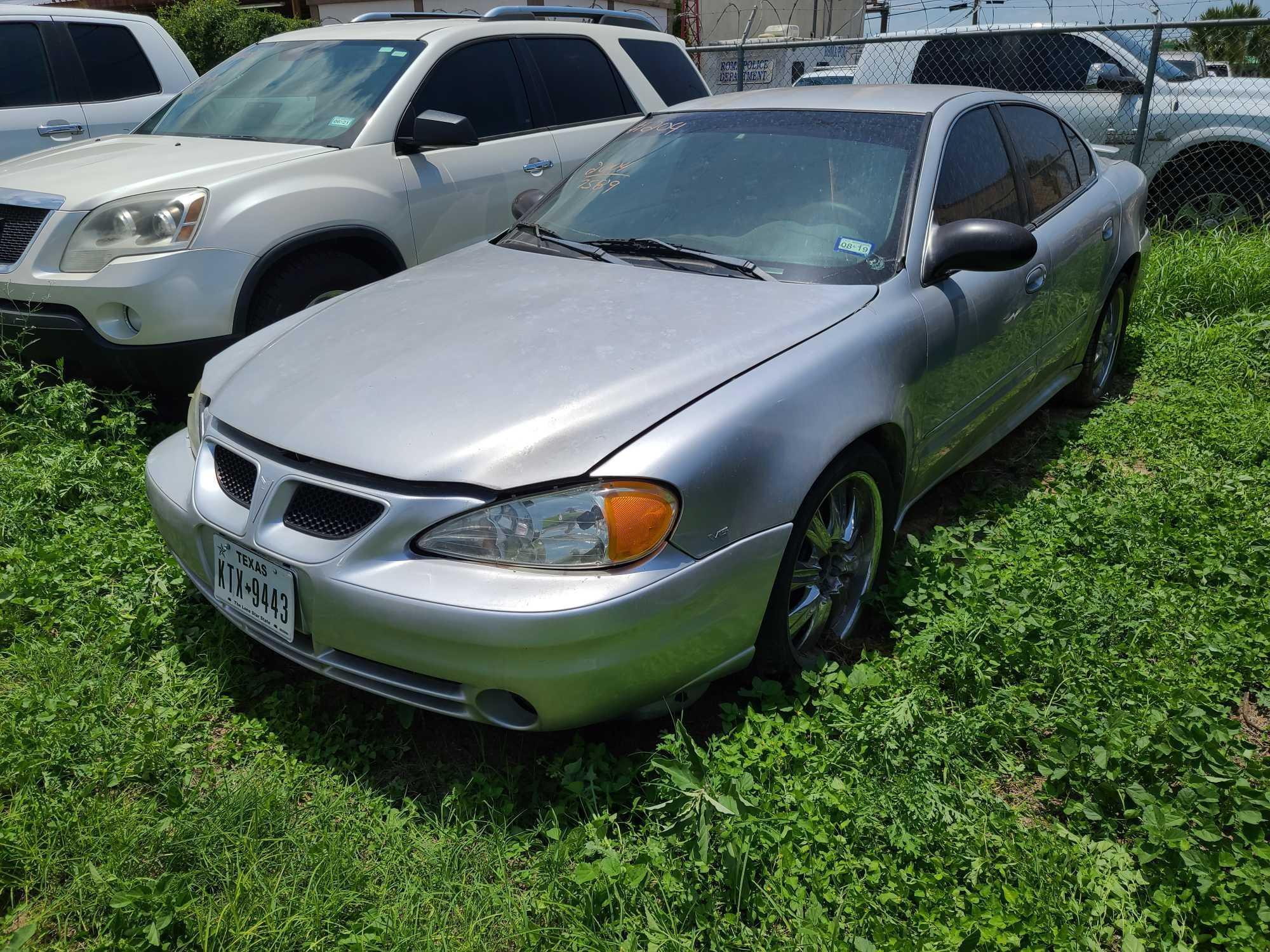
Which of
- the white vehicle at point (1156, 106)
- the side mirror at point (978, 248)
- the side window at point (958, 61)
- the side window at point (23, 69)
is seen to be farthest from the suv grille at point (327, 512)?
the side window at point (958, 61)

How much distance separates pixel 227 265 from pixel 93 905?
2.78 meters

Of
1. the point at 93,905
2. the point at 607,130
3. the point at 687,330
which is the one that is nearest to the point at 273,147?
the point at 607,130

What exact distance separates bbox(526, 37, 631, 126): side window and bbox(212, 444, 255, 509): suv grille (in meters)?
3.65

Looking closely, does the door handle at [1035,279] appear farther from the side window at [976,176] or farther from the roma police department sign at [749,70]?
the roma police department sign at [749,70]

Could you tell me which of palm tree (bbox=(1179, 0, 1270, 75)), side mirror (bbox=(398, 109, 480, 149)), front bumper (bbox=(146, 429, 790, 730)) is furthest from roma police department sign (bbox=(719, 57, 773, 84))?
front bumper (bbox=(146, 429, 790, 730))

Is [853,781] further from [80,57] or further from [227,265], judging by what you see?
[80,57]

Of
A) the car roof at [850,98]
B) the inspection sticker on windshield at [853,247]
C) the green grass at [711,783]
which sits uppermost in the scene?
the car roof at [850,98]

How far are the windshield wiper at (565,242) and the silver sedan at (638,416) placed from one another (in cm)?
1

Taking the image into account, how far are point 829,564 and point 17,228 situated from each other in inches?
147

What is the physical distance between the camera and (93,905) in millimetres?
2129

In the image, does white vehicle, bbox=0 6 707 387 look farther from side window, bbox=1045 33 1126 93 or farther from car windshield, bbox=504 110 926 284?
side window, bbox=1045 33 1126 93

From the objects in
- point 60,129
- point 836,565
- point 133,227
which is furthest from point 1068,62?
point 60,129

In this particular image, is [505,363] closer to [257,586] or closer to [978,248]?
[257,586]

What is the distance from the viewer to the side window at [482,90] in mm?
5105
